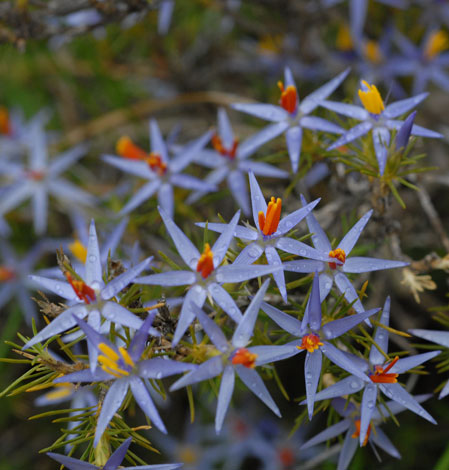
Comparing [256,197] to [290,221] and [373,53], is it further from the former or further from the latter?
[373,53]

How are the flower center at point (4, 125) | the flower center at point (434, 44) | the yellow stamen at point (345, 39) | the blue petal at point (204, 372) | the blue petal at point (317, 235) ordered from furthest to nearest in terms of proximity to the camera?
the yellow stamen at point (345, 39)
the flower center at point (4, 125)
the flower center at point (434, 44)
the blue petal at point (317, 235)
the blue petal at point (204, 372)

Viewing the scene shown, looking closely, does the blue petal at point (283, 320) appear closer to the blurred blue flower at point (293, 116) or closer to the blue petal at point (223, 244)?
the blue petal at point (223, 244)

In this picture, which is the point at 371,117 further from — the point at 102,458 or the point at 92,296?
the point at 102,458

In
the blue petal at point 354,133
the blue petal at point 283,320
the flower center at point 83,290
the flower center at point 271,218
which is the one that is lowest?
the blue petal at point 283,320

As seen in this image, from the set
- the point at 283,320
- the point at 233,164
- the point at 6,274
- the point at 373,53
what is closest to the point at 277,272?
the point at 283,320

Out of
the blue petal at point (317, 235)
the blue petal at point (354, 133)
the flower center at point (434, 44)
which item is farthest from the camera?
the flower center at point (434, 44)

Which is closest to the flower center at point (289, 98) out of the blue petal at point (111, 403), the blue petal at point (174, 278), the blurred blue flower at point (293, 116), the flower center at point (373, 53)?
the blurred blue flower at point (293, 116)

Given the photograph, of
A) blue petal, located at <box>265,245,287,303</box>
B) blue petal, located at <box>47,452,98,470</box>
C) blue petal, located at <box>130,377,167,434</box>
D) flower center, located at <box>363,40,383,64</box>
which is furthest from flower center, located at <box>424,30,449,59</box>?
blue petal, located at <box>47,452,98,470</box>
